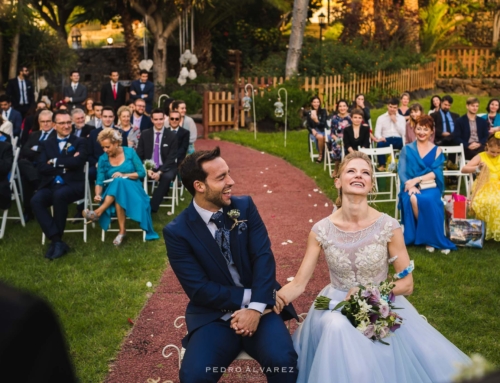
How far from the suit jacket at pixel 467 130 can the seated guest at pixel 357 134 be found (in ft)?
5.14

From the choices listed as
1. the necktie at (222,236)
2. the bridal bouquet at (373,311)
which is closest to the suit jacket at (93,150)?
the necktie at (222,236)

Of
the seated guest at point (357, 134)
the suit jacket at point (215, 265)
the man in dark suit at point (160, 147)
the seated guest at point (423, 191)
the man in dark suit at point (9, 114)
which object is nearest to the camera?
the suit jacket at point (215, 265)

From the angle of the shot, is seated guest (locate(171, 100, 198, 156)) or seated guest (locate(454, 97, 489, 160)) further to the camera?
seated guest (locate(454, 97, 489, 160))

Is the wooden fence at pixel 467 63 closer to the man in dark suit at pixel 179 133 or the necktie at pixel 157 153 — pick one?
the man in dark suit at pixel 179 133

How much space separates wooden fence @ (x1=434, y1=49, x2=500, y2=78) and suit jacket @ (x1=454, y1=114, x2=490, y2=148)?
19.1 metres

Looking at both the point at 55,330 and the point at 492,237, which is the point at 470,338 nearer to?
the point at 492,237

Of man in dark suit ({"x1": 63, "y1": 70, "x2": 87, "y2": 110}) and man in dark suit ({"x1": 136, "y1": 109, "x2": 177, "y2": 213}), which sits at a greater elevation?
man in dark suit ({"x1": 63, "y1": 70, "x2": 87, "y2": 110})

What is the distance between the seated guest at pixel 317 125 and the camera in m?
15.5

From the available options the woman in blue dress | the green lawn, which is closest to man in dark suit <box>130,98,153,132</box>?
the woman in blue dress

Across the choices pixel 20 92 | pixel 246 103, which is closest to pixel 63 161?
pixel 20 92

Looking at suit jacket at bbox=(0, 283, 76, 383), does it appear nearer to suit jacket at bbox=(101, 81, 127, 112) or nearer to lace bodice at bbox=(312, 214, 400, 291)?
lace bodice at bbox=(312, 214, 400, 291)

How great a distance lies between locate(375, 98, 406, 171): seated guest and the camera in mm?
13734

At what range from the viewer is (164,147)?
11.3 m

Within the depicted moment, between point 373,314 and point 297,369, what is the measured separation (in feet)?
1.84
